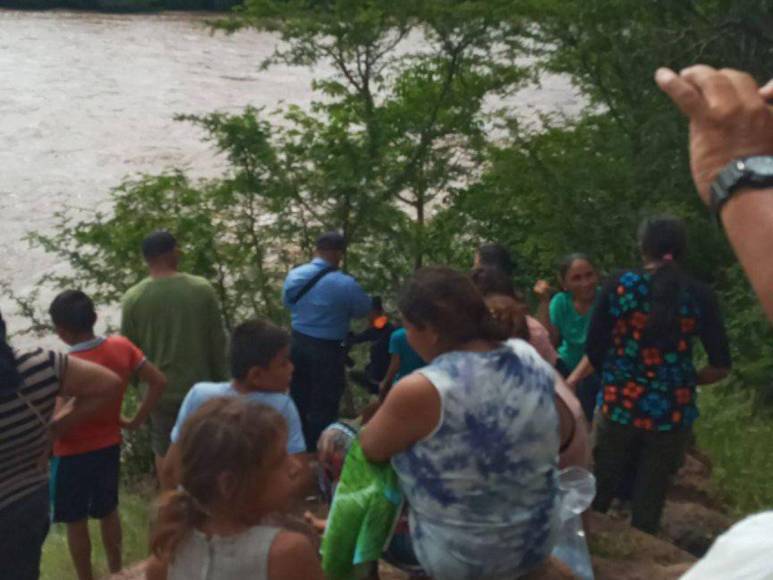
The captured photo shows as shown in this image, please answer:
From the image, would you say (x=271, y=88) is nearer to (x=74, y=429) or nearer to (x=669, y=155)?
(x=669, y=155)

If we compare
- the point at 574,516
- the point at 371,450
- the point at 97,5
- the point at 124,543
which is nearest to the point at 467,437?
the point at 371,450

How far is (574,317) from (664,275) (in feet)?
5.92

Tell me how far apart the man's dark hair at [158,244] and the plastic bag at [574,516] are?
312 centimetres

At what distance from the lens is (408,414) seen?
152 inches

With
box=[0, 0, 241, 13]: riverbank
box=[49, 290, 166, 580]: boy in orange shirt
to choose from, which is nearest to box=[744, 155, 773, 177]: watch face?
box=[49, 290, 166, 580]: boy in orange shirt

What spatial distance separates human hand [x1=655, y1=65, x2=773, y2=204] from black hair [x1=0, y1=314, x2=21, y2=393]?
9.33 ft

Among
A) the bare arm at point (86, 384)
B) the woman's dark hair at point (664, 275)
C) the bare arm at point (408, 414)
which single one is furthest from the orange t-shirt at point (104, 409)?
the bare arm at point (408, 414)

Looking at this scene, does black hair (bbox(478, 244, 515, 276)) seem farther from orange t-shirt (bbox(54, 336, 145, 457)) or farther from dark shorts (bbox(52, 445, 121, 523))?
dark shorts (bbox(52, 445, 121, 523))

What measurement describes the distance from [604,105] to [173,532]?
37.7ft

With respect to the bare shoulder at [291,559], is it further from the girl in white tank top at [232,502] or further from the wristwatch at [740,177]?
the wristwatch at [740,177]

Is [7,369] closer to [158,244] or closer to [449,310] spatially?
[449,310]

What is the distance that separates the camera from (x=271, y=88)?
108 ft

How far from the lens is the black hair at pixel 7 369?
14.1 ft

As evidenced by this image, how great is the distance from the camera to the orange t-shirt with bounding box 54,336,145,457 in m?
6.29
